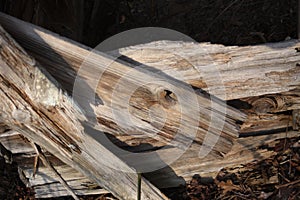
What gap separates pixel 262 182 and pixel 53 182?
109 cm

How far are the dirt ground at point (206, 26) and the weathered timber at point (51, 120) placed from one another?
0.97 feet

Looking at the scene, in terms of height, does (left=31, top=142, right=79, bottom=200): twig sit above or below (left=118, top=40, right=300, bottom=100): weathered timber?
below

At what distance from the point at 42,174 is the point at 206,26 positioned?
1.27 meters

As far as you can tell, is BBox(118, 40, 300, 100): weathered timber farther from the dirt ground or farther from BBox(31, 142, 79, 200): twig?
BBox(31, 142, 79, 200): twig

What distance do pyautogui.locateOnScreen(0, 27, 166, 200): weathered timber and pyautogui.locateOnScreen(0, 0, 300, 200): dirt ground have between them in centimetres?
30

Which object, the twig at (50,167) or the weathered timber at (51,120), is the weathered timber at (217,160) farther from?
the twig at (50,167)

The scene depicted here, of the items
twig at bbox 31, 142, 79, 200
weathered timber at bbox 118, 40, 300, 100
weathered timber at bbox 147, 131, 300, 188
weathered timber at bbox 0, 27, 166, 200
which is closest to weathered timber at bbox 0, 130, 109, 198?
twig at bbox 31, 142, 79, 200

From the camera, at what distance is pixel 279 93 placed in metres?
2.49

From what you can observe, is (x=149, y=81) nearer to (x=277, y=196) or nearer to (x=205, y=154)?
(x=205, y=154)

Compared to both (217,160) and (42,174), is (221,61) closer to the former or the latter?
(217,160)

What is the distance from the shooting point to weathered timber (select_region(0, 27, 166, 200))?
214cm

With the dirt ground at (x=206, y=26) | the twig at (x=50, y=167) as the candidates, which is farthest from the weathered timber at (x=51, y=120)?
the dirt ground at (x=206, y=26)

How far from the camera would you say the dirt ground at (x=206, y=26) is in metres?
2.66

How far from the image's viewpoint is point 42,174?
2.77 meters
